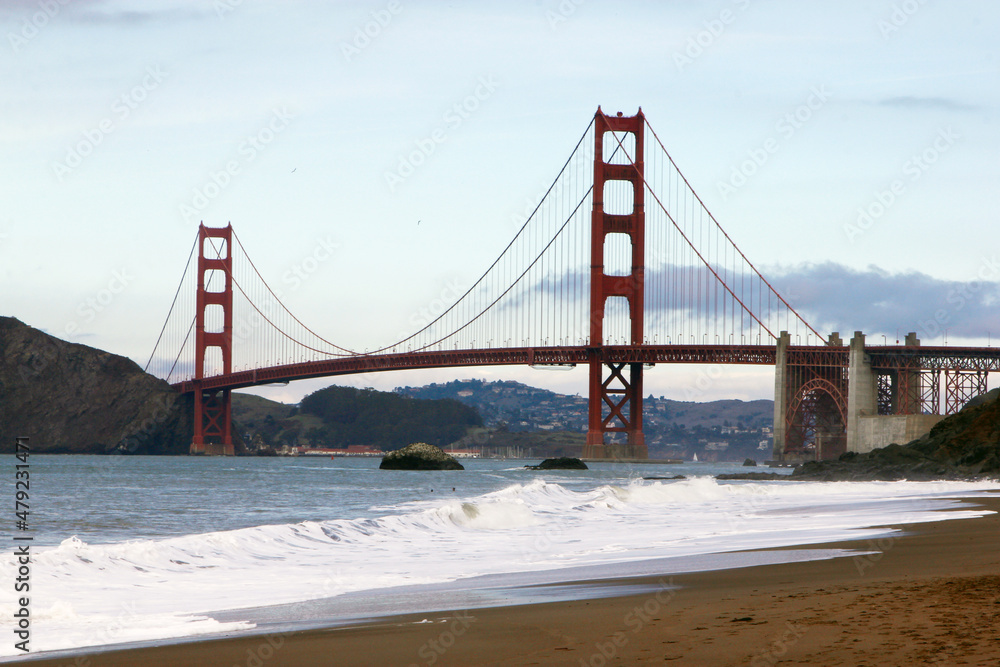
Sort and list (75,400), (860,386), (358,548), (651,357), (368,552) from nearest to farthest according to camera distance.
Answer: (368,552) < (358,548) < (860,386) < (651,357) < (75,400)

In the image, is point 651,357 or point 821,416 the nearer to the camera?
point 651,357

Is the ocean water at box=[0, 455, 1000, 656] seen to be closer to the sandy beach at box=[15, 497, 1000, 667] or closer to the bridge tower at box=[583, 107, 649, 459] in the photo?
the sandy beach at box=[15, 497, 1000, 667]

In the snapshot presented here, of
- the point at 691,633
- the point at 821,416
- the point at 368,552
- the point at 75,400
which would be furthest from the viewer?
the point at 75,400

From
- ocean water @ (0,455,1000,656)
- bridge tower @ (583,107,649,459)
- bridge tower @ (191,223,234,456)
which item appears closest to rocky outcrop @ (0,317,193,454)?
bridge tower @ (191,223,234,456)

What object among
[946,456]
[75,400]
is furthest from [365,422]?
[946,456]

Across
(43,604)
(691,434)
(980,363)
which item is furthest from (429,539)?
(691,434)

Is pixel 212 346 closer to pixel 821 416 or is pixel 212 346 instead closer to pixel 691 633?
pixel 821 416
